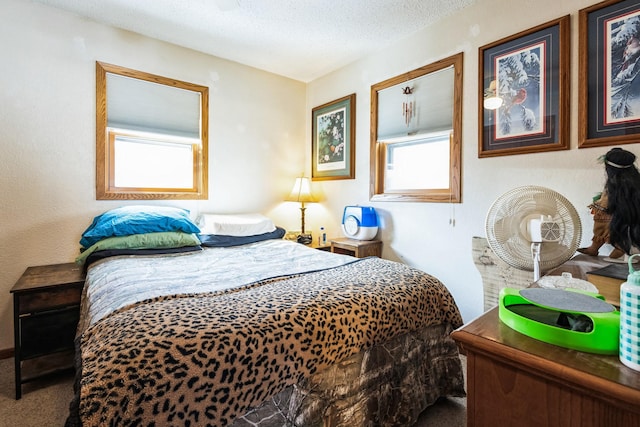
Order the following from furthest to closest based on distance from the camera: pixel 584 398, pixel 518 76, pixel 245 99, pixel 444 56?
1. pixel 245 99
2. pixel 444 56
3. pixel 518 76
4. pixel 584 398

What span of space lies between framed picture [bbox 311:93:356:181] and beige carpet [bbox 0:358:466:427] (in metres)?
2.19

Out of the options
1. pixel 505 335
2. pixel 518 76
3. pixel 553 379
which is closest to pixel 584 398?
pixel 553 379

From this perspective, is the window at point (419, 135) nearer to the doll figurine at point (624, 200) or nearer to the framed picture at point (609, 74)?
the framed picture at point (609, 74)

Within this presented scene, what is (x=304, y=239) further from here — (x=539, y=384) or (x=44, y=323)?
(x=539, y=384)

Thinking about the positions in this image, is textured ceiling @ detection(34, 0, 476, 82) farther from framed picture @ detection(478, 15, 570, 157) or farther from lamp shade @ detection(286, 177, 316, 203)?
lamp shade @ detection(286, 177, 316, 203)

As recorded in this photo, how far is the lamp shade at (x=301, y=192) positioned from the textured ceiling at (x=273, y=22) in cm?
132

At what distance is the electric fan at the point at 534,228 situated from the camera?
4.42 feet

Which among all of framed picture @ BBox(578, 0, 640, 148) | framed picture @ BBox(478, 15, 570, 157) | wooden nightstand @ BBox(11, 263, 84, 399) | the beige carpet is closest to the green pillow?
wooden nightstand @ BBox(11, 263, 84, 399)

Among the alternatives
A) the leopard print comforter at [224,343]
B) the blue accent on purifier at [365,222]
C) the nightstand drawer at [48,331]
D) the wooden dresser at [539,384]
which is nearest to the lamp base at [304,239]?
the blue accent on purifier at [365,222]

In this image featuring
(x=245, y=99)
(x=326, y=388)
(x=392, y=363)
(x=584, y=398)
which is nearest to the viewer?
(x=584, y=398)

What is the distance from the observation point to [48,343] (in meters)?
1.84

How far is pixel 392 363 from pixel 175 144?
2700mm

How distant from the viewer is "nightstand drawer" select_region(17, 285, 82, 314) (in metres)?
1.78

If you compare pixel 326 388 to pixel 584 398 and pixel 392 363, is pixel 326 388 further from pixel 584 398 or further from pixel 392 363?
pixel 584 398
